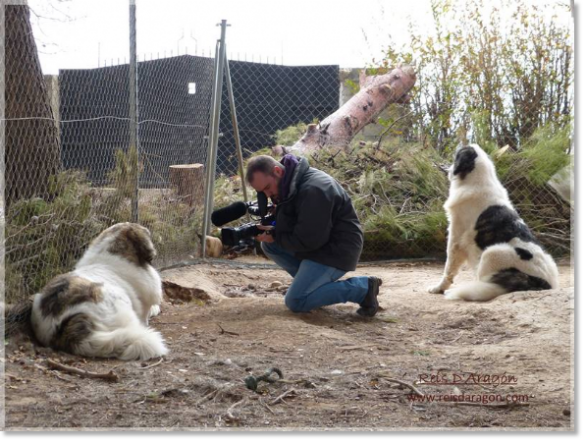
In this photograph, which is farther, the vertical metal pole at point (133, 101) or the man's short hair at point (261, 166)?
the vertical metal pole at point (133, 101)

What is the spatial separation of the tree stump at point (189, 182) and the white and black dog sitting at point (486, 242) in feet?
11.7

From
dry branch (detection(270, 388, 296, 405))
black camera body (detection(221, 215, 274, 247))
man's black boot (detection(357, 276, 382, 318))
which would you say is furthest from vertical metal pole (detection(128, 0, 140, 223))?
dry branch (detection(270, 388, 296, 405))

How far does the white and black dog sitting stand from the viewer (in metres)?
6.98

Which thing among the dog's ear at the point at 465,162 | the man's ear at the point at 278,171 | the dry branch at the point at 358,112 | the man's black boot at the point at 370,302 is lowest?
the man's black boot at the point at 370,302

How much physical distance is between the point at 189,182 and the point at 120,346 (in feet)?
16.8

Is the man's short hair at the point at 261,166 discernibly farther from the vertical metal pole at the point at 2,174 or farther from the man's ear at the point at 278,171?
the vertical metal pole at the point at 2,174

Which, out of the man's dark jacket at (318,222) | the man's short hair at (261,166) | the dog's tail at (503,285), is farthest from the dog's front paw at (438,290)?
the man's short hair at (261,166)

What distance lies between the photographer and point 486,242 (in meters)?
7.29

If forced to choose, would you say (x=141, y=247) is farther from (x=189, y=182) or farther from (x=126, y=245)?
(x=189, y=182)

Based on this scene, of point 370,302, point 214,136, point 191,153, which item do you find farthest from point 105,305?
point 191,153

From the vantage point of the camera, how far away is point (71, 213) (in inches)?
248

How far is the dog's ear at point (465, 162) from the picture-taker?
7.62m

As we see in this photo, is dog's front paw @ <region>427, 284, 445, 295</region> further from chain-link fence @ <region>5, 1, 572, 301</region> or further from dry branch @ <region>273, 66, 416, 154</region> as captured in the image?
dry branch @ <region>273, 66, 416, 154</region>

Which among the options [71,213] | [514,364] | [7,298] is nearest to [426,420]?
[514,364]
